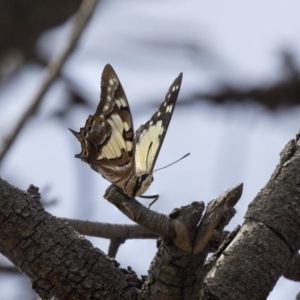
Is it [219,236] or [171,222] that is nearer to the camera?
[171,222]

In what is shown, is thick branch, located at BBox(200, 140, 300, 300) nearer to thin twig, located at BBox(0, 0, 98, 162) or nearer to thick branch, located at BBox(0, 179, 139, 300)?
thick branch, located at BBox(0, 179, 139, 300)

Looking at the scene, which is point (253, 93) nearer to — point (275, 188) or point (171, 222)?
point (275, 188)

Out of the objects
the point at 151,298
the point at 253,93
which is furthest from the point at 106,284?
the point at 253,93

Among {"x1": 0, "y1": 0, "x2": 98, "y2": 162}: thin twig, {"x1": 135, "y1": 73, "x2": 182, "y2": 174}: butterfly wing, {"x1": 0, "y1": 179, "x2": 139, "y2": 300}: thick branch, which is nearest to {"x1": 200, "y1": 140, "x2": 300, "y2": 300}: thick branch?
{"x1": 0, "y1": 179, "x2": 139, "y2": 300}: thick branch

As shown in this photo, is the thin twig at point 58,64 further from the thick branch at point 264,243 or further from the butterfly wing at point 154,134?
the thick branch at point 264,243

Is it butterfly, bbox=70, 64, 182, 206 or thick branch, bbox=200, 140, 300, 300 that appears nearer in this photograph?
thick branch, bbox=200, 140, 300, 300

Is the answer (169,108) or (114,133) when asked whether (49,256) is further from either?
(169,108)

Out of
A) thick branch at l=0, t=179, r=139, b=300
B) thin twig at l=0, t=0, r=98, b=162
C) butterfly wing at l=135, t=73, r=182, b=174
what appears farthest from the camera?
thin twig at l=0, t=0, r=98, b=162

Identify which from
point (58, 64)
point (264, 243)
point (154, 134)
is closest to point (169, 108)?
point (154, 134)
